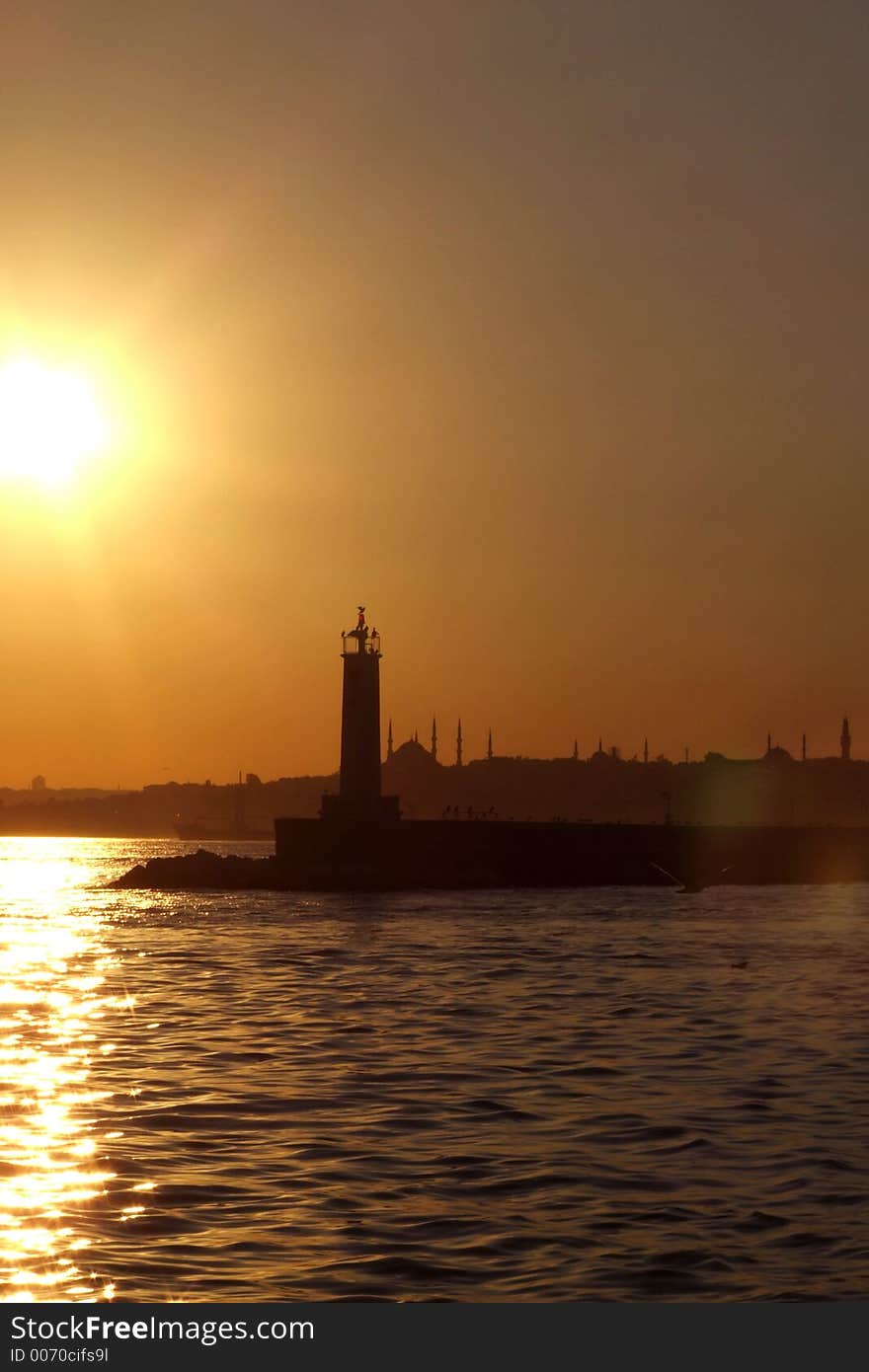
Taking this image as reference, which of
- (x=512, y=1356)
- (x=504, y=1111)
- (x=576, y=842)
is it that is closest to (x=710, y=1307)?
(x=512, y=1356)

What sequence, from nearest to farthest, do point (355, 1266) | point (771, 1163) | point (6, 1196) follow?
1. point (355, 1266)
2. point (6, 1196)
3. point (771, 1163)

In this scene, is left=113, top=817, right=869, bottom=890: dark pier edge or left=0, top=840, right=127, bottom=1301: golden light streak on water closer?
left=0, top=840, right=127, bottom=1301: golden light streak on water

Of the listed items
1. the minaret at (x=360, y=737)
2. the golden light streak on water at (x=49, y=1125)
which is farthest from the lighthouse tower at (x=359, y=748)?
the golden light streak on water at (x=49, y=1125)

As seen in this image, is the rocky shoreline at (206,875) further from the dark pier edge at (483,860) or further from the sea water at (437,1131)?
the sea water at (437,1131)

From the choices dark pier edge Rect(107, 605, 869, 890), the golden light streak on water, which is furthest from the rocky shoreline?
the golden light streak on water

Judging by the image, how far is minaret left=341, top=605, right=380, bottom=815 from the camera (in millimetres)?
84188

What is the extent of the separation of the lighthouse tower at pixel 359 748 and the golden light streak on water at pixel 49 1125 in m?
38.2

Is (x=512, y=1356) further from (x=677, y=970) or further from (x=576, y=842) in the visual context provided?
(x=576, y=842)

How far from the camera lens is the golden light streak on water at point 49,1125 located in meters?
12.5

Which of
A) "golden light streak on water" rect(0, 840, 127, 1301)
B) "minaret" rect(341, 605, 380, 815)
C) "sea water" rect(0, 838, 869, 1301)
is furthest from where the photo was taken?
"minaret" rect(341, 605, 380, 815)

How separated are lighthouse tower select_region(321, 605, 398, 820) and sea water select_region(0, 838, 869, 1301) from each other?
4240 centimetres

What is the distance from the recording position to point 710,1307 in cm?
1137

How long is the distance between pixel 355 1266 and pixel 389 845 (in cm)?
7160

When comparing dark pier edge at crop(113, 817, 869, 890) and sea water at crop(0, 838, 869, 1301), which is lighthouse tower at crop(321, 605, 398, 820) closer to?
dark pier edge at crop(113, 817, 869, 890)
